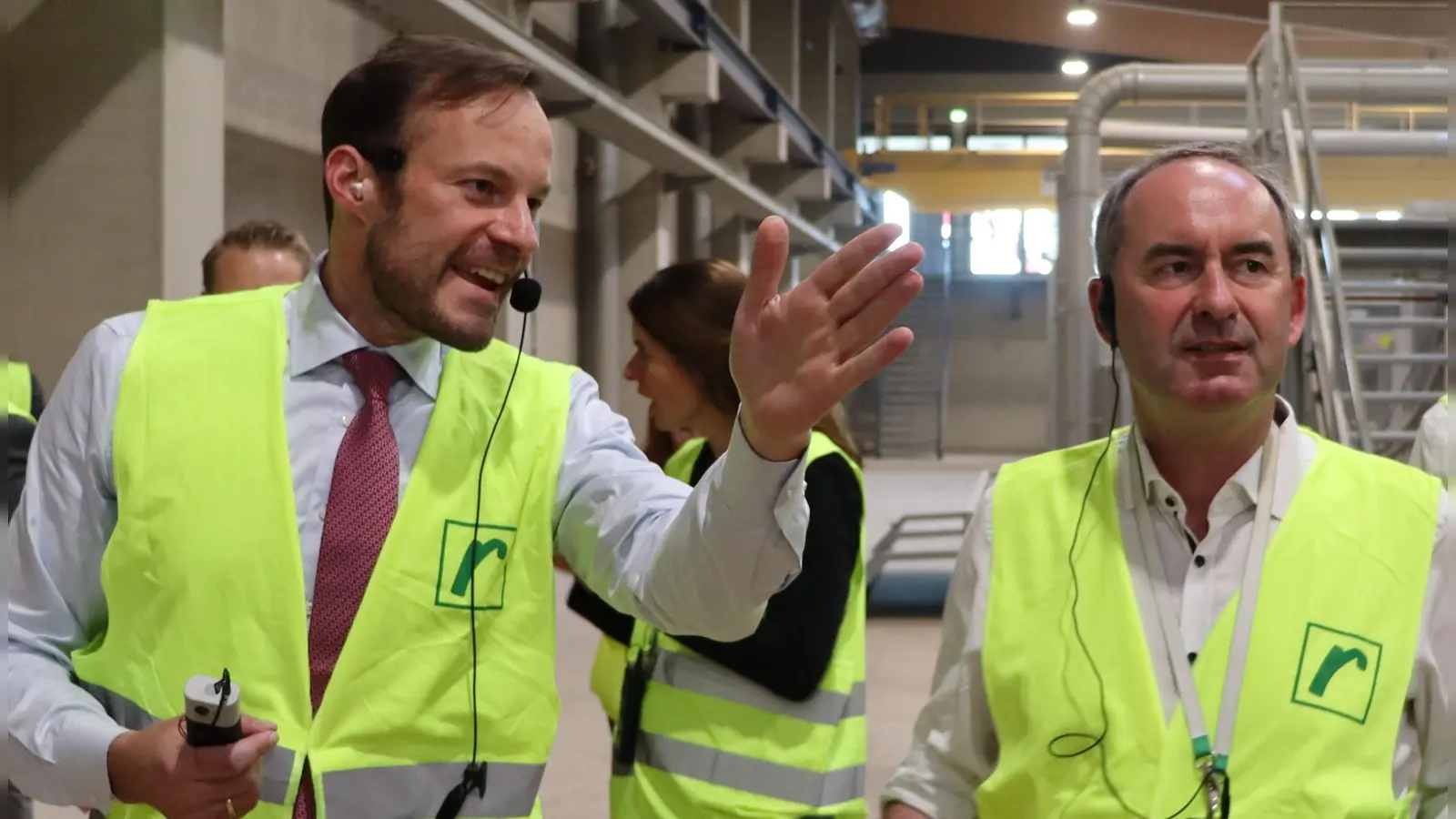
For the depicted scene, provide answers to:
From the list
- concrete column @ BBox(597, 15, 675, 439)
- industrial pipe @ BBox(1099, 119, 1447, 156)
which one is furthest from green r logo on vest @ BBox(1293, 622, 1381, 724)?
concrete column @ BBox(597, 15, 675, 439)

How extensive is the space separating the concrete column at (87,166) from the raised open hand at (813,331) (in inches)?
127

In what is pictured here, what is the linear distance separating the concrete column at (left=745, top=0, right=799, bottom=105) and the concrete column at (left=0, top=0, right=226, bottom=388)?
1193 cm

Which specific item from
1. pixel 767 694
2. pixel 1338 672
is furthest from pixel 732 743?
pixel 1338 672

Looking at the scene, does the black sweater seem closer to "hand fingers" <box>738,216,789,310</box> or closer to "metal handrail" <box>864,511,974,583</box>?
"hand fingers" <box>738,216,789,310</box>

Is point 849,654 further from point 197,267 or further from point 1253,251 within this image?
point 197,267

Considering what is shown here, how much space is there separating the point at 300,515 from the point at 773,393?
65 cm

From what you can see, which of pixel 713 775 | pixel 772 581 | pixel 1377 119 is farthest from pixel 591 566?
pixel 1377 119

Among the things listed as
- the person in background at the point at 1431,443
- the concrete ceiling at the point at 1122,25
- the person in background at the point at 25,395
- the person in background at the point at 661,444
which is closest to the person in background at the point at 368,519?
the person in background at the point at 25,395

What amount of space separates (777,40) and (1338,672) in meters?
14.6

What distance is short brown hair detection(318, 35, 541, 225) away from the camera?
157 cm

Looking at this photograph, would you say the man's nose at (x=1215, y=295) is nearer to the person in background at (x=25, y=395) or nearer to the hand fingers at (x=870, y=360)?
the hand fingers at (x=870, y=360)

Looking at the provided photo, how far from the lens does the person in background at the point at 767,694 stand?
2.14 meters

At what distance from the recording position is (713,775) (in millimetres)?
2158

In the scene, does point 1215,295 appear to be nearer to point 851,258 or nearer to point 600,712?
point 851,258
